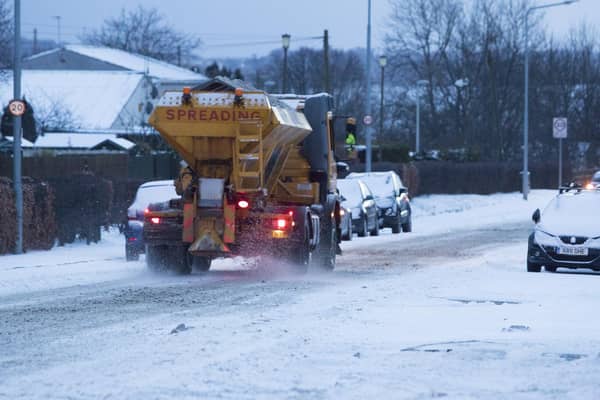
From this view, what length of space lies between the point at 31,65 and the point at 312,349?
84.2 metres

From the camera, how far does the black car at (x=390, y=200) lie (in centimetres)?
3694

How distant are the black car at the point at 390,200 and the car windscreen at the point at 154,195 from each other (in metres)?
12.9

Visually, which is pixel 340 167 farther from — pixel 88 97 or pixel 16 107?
pixel 88 97

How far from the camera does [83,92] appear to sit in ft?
251

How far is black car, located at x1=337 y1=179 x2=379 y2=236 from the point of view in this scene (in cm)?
3366

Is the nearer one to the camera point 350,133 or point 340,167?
point 350,133

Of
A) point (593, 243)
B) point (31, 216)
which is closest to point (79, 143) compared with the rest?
point (31, 216)

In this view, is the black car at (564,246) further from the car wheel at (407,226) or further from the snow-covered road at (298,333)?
the car wheel at (407,226)

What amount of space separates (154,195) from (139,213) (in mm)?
756

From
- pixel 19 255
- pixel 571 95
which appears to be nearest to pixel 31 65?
pixel 571 95

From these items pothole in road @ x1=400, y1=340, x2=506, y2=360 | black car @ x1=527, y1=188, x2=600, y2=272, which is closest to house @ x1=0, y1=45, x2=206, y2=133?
black car @ x1=527, y1=188, x2=600, y2=272

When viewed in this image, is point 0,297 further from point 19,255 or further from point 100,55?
point 100,55

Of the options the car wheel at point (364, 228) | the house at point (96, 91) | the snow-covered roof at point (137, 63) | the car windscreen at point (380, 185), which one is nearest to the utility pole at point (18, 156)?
the car wheel at point (364, 228)

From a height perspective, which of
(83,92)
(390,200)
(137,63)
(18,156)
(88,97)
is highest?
(137,63)
